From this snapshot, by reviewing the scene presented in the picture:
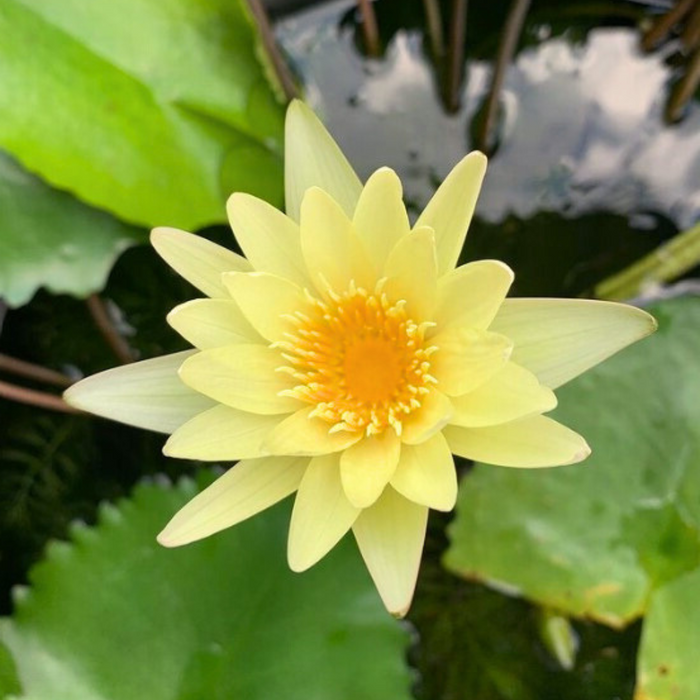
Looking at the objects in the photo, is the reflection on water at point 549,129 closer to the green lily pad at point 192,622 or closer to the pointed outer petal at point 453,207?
the pointed outer petal at point 453,207

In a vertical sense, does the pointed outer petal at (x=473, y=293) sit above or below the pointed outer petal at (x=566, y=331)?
above

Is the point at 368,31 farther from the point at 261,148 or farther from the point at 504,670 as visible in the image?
the point at 504,670

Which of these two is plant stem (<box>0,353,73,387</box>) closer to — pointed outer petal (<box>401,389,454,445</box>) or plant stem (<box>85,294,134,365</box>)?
plant stem (<box>85,294,134,365</box>)

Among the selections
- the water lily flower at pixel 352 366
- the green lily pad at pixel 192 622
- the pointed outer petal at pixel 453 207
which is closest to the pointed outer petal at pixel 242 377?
the water lily flower at pixel 352 366

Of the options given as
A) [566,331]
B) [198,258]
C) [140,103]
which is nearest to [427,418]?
[566,331]

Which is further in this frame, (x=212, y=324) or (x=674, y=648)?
(x=674, y=648)

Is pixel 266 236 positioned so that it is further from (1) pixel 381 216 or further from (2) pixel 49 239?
(2) pixel 49 239

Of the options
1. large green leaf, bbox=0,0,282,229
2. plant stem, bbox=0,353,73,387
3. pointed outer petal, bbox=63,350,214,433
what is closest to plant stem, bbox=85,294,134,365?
plant stem, bbox=0,353,73,387
